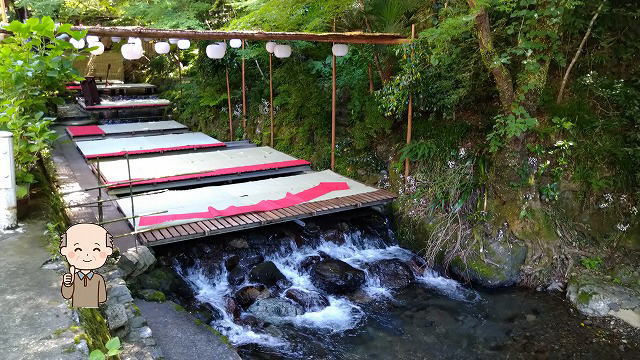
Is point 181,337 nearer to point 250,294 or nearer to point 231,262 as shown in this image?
point 250,294

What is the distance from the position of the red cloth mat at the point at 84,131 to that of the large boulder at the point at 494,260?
11.4 meters

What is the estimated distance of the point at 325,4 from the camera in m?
9.48

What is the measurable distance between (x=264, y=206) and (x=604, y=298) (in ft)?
18.1

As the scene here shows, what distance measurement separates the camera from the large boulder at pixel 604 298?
6.73 m

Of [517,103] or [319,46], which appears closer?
[517,103]

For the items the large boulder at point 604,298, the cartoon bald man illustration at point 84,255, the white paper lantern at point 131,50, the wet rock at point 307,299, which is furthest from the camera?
the white paper lantern at point 131,50

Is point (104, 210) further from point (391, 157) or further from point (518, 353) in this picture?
point (518, 353)

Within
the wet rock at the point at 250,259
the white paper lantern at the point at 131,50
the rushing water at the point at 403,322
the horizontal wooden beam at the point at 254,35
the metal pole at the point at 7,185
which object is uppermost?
the horizontal wooden beam at the point at 254,35

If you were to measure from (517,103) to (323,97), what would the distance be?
17.7ft

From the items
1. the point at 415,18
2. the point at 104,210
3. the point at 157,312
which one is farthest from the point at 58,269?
the point at 415,18

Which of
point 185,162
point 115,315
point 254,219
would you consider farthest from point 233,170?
point 115,315

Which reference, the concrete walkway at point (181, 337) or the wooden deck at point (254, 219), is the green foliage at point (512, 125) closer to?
the wooden deck at point (254, 219)

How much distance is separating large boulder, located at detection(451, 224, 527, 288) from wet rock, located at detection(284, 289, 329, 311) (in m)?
2.48

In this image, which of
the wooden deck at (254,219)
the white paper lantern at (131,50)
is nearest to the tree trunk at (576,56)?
the wooden deck at (254,219)
